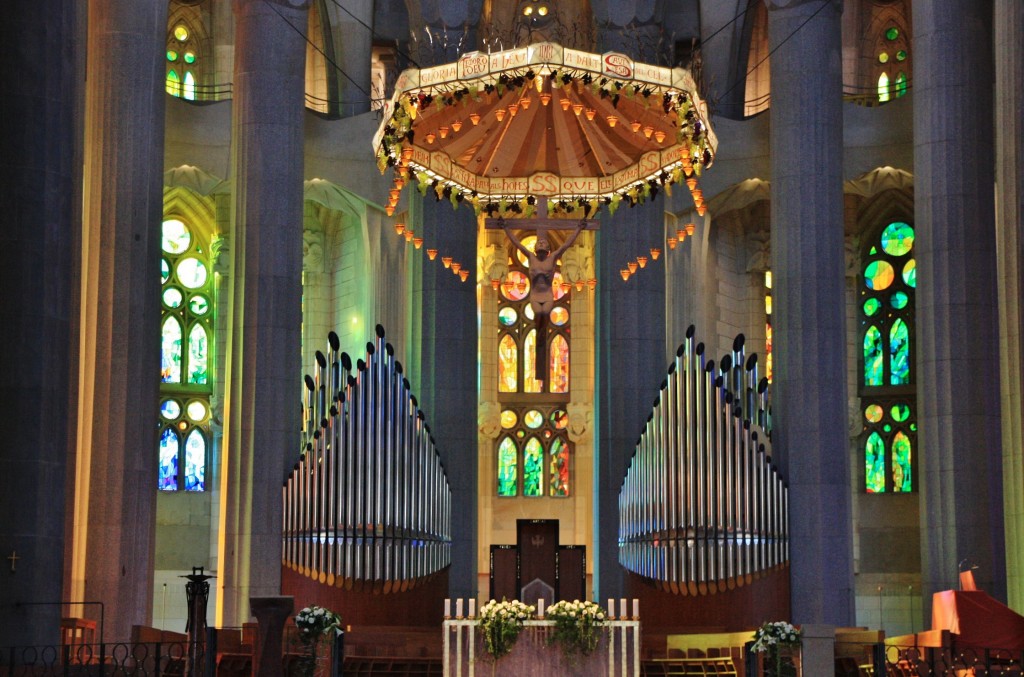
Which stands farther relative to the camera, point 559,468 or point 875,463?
point 559,468

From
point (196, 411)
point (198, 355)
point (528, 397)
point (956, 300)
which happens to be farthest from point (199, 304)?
point (956, 300)

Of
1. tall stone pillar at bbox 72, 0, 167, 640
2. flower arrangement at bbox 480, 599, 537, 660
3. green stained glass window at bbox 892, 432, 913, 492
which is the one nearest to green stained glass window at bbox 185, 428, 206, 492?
tall stone pillar at bbox 72, 0, 167, 640

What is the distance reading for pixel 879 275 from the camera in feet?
109

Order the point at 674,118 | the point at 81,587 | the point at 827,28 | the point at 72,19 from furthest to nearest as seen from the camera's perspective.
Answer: the point at 827,28 < the point at 81,587 < the point at 674,118 < the point at 72,19

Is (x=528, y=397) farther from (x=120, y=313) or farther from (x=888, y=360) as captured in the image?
(x=120, y=313)

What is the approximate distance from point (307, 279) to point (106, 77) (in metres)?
9.10

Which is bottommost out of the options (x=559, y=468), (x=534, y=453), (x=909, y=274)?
(x=559, y=468)

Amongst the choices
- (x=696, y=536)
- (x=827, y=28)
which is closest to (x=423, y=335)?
(x=696, y=536)

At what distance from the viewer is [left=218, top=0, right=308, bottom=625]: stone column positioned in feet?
85.0

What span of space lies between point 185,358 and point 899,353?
546 inches

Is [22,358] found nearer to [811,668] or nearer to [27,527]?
[27,527]

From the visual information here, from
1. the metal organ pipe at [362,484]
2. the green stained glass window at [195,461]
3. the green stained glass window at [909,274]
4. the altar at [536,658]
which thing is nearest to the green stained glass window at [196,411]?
the green stained glass window at [195,461]

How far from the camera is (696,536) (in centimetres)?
2500

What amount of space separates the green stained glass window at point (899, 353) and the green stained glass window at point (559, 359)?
6413 mm
